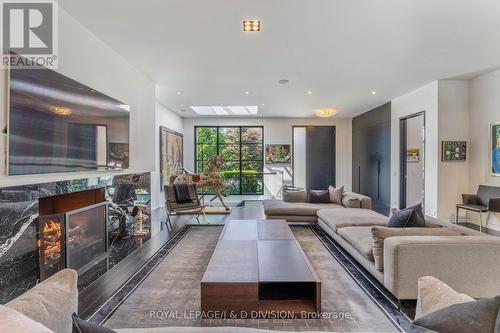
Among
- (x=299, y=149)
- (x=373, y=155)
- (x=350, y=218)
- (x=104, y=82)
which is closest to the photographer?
(x=104, y=82)

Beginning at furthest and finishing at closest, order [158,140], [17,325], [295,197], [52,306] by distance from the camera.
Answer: [158,140] → [295,197] → [52,306] → [17,325]

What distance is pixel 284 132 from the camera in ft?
34.1

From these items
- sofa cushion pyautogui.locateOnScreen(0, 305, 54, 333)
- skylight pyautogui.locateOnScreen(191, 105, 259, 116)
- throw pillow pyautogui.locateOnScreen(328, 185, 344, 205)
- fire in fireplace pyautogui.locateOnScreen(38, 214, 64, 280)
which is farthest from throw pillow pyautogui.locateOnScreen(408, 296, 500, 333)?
skylight pyautogui.locateOnScreen(191, 105, 259, 116)

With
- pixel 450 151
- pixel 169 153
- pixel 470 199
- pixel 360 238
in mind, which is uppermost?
pixel 169 153

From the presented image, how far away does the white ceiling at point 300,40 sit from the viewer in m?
3.02

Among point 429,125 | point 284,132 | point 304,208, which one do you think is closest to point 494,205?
point 429,125

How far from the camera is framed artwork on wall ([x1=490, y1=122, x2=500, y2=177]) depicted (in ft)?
17.0

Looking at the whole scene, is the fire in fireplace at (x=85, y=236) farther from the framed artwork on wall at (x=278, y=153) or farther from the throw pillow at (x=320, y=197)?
the framed artwork on wall at (x=278, y=153)

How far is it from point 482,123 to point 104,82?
715 cm

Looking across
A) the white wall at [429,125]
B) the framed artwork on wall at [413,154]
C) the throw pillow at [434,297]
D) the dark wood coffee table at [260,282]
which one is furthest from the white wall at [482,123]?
the throw pillow at [434,297]

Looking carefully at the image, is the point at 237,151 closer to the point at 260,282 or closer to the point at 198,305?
the point at 198,305

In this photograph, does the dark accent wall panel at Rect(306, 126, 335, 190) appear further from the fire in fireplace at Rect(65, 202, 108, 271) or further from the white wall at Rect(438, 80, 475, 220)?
the fire in fireplace at Rect(65, 202, 108, 271)

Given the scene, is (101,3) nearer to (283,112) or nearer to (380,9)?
(380,9)

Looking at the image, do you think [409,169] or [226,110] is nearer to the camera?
[409,169]
